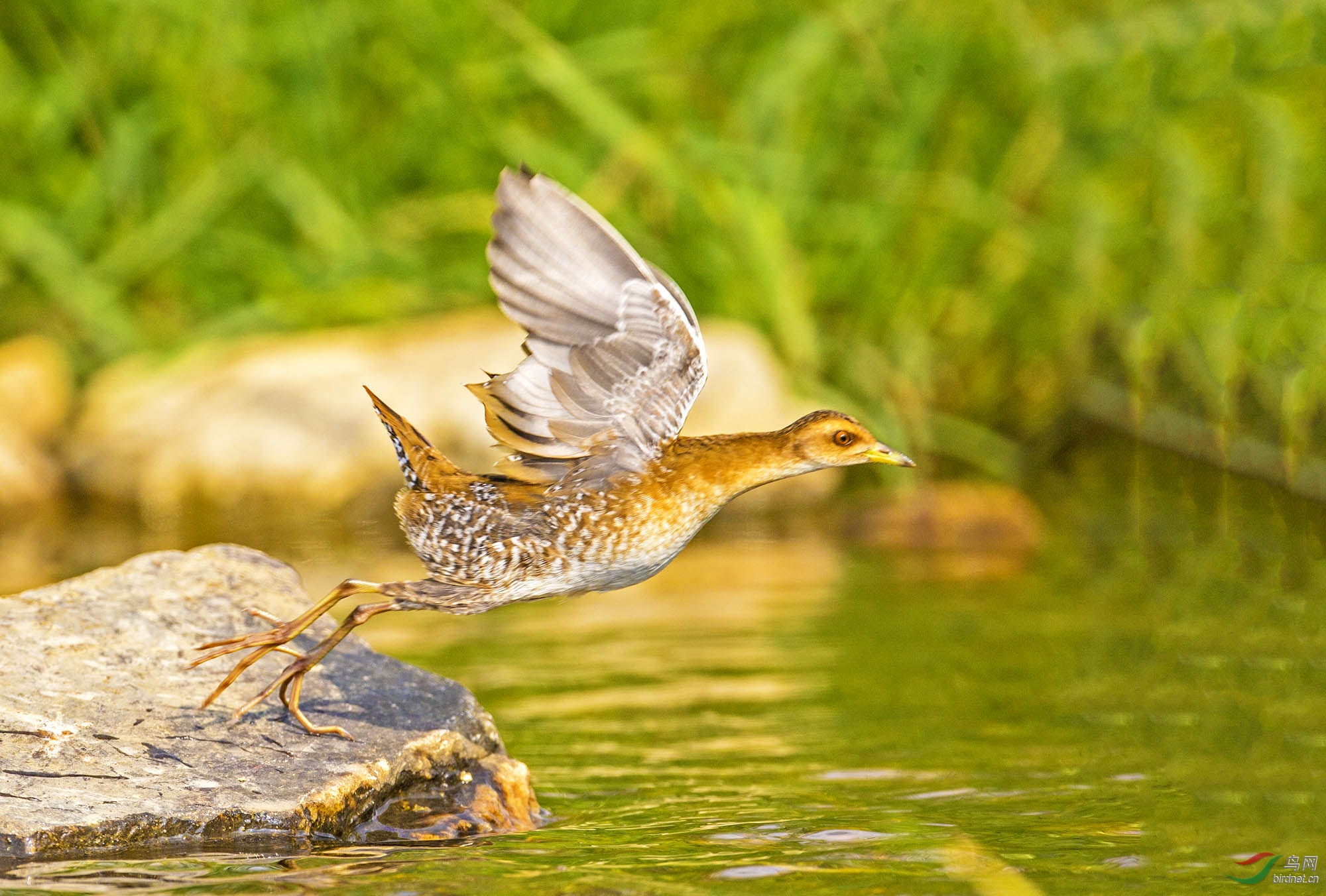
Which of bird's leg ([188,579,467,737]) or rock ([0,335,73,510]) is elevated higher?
rock ([0,335,73,510])

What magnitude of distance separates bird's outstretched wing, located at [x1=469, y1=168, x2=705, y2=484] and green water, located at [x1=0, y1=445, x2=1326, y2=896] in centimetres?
94

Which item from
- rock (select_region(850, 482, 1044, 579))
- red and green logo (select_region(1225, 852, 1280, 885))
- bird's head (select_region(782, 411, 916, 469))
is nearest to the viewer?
red and green logo (select_region(1225, 852, 1280, 885))

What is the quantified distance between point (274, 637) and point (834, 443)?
4.92 feet

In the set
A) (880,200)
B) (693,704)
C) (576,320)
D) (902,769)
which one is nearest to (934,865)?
(902,769)

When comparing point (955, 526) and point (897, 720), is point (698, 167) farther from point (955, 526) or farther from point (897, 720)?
point (897, 720)

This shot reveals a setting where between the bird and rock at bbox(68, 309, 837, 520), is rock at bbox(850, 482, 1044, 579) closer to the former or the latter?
rock at bbox(68, 309, 837, 520)

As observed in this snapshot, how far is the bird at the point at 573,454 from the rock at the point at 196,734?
0.39 feet

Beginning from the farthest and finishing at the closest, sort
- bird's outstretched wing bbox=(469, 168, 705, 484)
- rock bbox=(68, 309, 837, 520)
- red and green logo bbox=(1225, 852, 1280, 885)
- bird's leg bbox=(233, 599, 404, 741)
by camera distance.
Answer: rock bbox=(68, 309, 837, 520) → bird's leg bbox=(233, 599, 404, 741) → bird's outstretched wing bbox=(469, 168, 705, 484) → red and green logo bbox=(1225, 852, 1280, 885)

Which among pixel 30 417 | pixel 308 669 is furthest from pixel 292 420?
pixel 308 669

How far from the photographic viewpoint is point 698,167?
30.1ft

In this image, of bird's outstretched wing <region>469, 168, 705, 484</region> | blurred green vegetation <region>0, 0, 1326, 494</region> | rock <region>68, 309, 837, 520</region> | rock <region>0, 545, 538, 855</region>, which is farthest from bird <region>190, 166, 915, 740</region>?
blurred green vegetation <region>0, 0, 1326, 494</region>

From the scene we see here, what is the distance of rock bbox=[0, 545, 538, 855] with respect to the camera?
3.62 m

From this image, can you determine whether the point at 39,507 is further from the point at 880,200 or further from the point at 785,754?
the point at 785,754

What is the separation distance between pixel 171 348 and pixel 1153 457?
18.4ft
